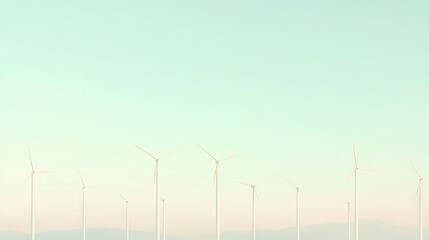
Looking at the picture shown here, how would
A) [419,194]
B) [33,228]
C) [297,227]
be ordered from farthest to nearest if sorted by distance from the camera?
[297,227], [419,194], [33,228]

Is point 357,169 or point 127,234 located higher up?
point 357,169

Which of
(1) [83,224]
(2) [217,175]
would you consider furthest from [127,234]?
(2) [217,175]

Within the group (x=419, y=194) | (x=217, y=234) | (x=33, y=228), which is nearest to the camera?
(x=217, y=234)

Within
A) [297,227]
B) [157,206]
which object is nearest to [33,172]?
[157,206]

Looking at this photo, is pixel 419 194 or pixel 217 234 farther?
pixel 419 194

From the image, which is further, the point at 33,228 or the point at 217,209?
the point at 33,228

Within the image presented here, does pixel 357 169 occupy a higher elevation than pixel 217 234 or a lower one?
higher

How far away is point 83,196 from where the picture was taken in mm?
87812

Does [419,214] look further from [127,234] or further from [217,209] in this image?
[127,234]

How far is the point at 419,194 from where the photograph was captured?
8375 centimetres

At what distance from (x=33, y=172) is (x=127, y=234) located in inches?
718

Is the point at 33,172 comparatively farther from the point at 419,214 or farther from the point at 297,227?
the point at 419,214

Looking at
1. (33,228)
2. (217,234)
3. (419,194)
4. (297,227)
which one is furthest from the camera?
(297,227)

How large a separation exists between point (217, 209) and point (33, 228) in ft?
59.6
